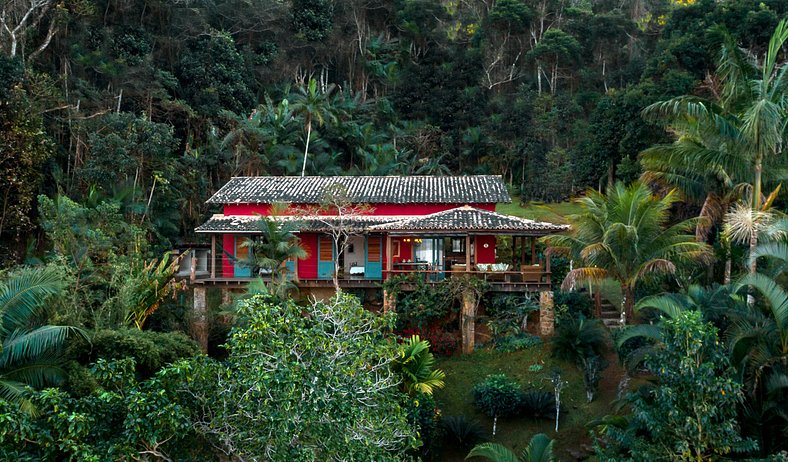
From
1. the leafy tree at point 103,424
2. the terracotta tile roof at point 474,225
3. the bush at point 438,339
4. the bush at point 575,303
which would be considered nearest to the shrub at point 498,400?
the bush at point 438,339

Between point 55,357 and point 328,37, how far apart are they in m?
35.5

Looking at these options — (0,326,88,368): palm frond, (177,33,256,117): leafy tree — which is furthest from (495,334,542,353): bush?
(177,33,256,117): leafy tree

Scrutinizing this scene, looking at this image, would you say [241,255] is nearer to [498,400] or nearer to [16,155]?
[16,155]

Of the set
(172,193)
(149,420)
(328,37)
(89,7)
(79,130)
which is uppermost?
(328,37)

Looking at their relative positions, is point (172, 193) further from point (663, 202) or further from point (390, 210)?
point (663, 202)

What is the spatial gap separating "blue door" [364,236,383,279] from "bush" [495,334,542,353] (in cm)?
561

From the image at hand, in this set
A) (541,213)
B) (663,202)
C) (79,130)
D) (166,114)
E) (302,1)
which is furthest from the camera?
(302,1)

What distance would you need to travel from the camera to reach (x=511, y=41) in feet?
163

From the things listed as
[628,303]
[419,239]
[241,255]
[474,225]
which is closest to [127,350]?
[474,225]

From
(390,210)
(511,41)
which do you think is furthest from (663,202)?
(511,41)

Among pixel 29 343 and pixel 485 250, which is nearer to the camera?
pixel 29 343

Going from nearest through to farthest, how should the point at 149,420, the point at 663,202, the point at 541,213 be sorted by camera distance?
1. the point at 149,420
2. the point at 663,202
3. the point at 541,213

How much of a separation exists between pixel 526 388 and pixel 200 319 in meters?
10.3

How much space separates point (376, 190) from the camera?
25.4 metres
